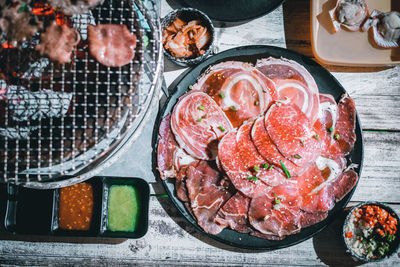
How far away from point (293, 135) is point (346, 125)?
471 mm

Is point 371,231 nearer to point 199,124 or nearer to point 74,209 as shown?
point 199,124

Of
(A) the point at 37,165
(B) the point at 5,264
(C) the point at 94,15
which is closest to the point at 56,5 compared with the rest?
(C) the point at 94,15

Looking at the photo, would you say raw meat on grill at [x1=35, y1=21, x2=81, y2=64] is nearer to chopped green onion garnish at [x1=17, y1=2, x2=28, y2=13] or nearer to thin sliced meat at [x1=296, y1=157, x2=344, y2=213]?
chopped green onion garnish at [x1=17, y1=2, x2=28, y2=13]

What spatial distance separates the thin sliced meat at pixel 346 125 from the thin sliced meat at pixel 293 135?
0.79ft

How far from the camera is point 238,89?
238 centimetres

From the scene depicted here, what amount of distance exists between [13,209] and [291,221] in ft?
6.57

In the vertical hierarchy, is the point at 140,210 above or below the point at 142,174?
below

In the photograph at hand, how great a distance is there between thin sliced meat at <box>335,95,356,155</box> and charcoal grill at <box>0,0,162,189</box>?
4.71ft

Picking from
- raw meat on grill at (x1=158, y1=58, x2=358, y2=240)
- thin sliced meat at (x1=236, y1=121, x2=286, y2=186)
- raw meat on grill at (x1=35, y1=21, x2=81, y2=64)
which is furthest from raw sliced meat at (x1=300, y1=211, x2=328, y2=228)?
raw meat on grill at (x1=35, y1=21, x2=81, y2=64)

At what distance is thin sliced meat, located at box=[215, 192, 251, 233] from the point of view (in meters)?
2.34

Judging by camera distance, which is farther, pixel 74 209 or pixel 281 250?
pixel 281 250

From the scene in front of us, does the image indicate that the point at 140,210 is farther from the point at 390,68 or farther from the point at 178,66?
the point at 390,68

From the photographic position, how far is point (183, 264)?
8.58 ft

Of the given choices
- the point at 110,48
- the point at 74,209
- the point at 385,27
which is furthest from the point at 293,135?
the point at 74,209
